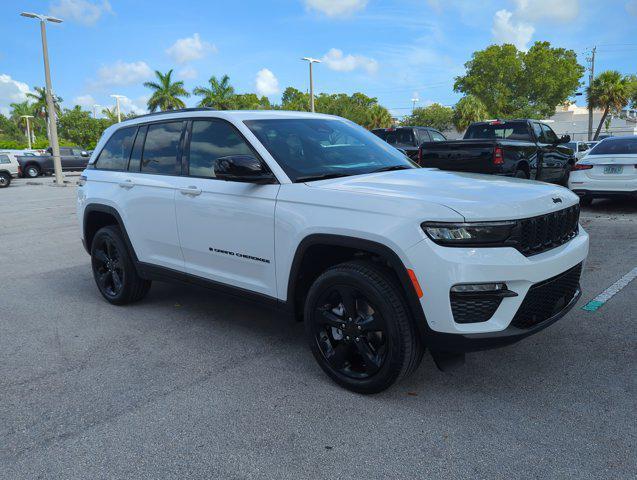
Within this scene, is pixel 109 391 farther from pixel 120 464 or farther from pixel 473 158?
pixel 473 158

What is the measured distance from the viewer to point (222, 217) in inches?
157

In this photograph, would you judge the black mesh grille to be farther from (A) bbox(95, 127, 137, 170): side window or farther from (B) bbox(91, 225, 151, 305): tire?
(A) bbox(95, 127, 137, 170): side window

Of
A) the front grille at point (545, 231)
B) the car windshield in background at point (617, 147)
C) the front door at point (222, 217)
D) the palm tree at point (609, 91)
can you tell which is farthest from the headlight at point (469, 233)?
the palm tree at point (609, 91)

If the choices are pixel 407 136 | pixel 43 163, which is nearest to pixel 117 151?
pixel 407 136

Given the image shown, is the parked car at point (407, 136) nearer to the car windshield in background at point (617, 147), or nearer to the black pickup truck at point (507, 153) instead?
the black pickup truck at point (507, 153)

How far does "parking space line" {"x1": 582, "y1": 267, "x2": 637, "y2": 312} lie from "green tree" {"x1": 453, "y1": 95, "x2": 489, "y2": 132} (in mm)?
43777

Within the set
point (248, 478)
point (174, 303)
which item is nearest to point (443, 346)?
point (248, 478)

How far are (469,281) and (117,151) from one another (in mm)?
3877

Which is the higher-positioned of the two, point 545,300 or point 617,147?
point 617,147

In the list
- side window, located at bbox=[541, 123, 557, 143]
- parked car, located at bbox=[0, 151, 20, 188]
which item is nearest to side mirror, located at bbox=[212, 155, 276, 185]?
side window, located at bbox=[541, 123, 557, 143]

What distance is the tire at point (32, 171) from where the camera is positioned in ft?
100

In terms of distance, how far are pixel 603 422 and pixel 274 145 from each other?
2689 millimetres

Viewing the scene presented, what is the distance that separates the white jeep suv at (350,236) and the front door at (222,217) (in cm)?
1

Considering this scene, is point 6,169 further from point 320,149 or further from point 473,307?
point 473,307
